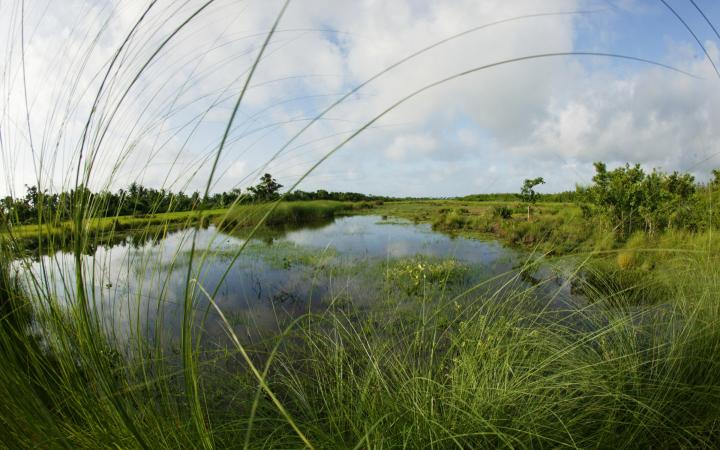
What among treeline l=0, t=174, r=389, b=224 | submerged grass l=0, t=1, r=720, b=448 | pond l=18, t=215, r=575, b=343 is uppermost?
treeline l=0, t=174, r=389, b=224

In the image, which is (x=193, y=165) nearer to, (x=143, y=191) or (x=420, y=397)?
(x=143, y=191)

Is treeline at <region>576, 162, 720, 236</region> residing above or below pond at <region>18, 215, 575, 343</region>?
above

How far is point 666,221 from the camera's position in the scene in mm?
10672

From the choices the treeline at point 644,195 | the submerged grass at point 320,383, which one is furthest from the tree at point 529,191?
the submerged grass at point 320,383

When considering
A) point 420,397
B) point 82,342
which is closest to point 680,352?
point 420,397

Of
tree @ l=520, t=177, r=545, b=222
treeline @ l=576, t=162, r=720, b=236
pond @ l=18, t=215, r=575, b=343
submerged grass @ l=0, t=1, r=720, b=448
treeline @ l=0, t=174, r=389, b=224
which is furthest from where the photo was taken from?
tree @ l=520, t=177, r=545, b=222

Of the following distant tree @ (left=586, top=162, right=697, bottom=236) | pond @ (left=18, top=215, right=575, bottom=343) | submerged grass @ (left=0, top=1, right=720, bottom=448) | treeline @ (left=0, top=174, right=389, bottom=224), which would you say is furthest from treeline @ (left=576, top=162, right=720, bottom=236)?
treeline @ (left=0, top=174, right=389, bottom=224)

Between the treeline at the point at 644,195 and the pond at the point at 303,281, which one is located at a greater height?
the treeline at the point at 644,195

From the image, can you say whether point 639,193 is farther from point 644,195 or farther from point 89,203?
point 89,203

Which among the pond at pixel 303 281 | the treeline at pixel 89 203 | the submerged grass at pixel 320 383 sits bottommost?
the pond at pixel 303 281

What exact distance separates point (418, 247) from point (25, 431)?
486 inches

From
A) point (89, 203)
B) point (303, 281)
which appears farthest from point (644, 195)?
point (89, 203)

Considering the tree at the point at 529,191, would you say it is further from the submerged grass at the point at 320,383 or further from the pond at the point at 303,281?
the submerged grass at the point at 320,383

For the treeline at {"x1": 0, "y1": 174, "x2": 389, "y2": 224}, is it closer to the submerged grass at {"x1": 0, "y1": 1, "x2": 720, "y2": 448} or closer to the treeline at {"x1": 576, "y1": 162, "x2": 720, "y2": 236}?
the submerged grass at {"x1": 0, "y1": 1, "x2": 720, "y2": 448}
